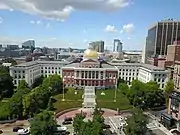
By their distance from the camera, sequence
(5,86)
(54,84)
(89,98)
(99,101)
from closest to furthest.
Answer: (99,101) → (89,98) → (5,86) → (54,84)

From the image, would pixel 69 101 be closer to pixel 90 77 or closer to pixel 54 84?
pixel 54 84

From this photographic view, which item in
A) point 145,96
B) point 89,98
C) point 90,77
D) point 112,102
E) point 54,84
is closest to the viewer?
point 145,96

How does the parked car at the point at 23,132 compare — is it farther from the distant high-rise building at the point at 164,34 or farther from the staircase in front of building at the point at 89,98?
the distant high-rise building at the point at 164,34

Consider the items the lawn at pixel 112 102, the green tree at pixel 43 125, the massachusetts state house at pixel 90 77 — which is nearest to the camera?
the green tree at pixel 43 125

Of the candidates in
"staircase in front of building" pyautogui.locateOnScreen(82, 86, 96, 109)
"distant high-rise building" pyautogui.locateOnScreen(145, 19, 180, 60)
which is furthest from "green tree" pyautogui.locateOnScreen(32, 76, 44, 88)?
"distant high-rise building" pyautogui.locateOnScreen(145, 19, 180, 60)

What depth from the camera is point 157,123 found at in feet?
192

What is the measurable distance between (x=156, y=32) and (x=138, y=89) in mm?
99706

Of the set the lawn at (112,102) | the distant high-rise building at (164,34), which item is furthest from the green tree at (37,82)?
the distant high-rise building at (164,34)

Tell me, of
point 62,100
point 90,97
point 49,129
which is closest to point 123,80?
point 90,97

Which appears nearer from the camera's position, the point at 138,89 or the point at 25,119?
the point at 25,119

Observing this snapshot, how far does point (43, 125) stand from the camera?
4241 cm

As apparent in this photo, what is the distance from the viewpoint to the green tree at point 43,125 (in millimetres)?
42438

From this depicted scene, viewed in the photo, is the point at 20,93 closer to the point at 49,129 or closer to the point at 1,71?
the point at 49,129

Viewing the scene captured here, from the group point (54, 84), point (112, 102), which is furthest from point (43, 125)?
point (54, 84)
